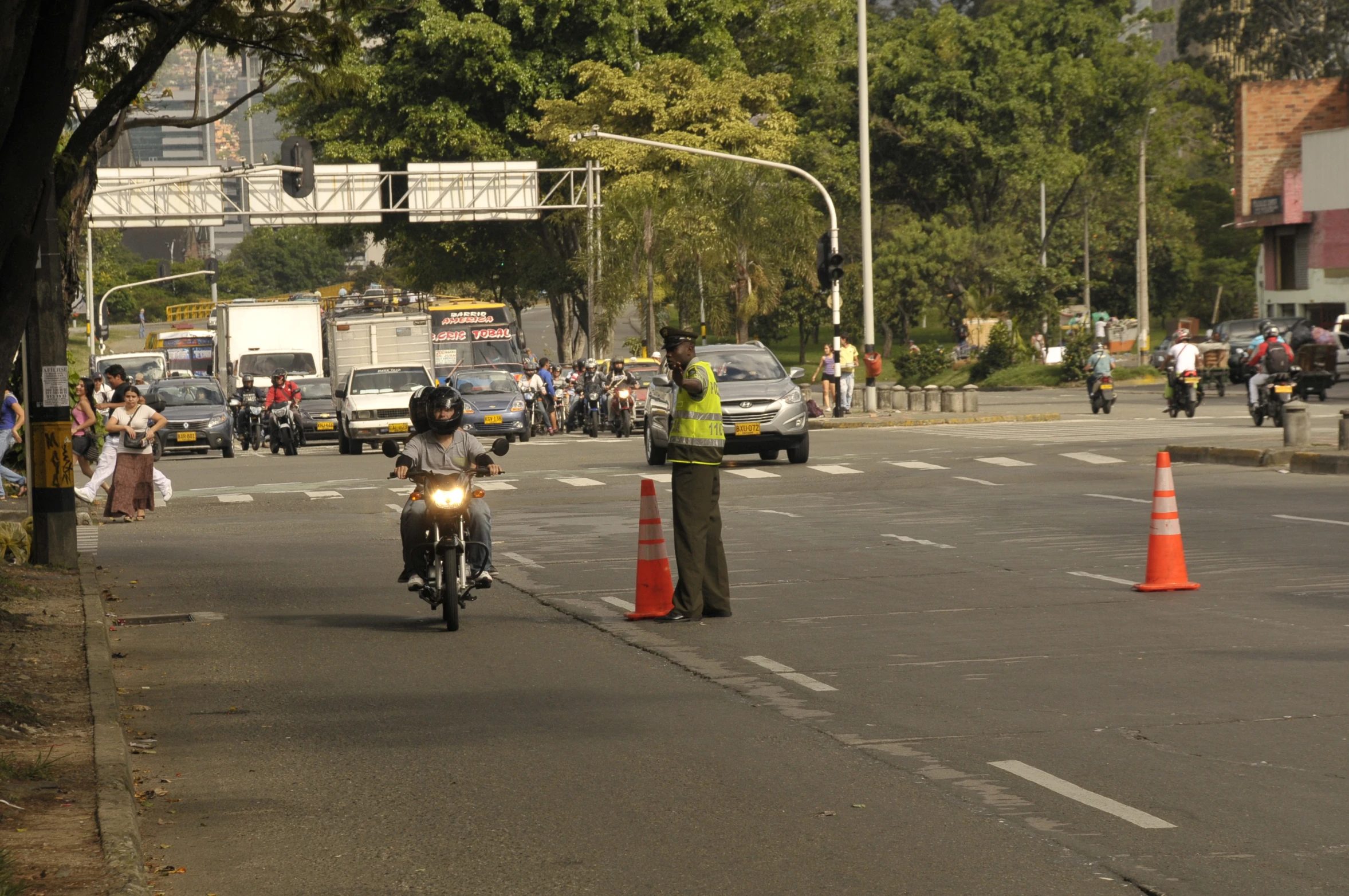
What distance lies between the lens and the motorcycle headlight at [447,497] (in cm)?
1220

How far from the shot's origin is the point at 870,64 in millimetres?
68188

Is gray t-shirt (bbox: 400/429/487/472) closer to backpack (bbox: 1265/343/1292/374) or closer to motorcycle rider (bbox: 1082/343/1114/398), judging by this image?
backpack (bbox: 1265/343/1292/374)

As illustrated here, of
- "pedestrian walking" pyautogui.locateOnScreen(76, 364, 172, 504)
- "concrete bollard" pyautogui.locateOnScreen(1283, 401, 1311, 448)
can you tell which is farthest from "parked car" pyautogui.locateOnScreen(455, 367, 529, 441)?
"concrete bollard" pyautogui.locateOnScreen(1283, 401, 1311, 448)

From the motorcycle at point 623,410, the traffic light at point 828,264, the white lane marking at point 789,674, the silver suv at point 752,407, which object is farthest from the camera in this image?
the motorcycle at point 623,410

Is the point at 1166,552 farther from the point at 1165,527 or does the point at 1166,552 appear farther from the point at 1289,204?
the point at 1289,204

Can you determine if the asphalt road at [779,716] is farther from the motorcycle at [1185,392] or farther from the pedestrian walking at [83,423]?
the motorcycle at [1185,392]

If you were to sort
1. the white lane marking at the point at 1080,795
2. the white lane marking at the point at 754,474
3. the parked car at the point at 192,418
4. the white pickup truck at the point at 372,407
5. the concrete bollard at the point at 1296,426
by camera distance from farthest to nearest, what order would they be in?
the white pickup truck at the point at 372,407, the parked car at the point at 192,418, the white lane marking at the point at 754,474, the concrete bollard at the point at 1296,426, the white lane marking at the point at 1080,795

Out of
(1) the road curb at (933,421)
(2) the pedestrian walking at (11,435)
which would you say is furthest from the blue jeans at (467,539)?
(1) the road curb at (933,421)

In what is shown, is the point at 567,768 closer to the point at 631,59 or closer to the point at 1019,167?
the point at 631,59

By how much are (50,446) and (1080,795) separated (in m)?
10.7

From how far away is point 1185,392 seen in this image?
35844 millimetres

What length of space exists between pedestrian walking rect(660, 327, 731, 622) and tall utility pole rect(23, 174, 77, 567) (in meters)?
5.59

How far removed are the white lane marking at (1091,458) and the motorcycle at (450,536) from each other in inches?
Answer: 572

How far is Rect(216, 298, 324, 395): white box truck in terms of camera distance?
153 feet
